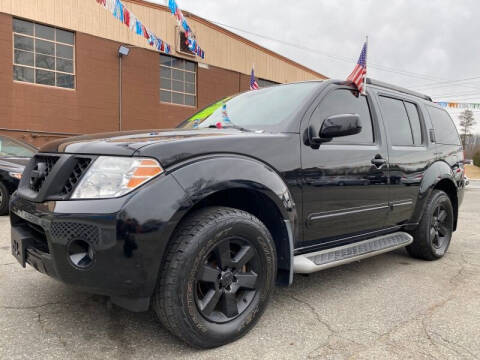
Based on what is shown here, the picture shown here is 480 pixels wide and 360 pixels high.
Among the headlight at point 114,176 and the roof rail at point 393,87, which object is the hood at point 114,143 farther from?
the roof rail at point 393,87

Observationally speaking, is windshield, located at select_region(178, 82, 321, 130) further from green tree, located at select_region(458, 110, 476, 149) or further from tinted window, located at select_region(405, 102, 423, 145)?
green tree, located at select_region(458, 110, 476, 149)

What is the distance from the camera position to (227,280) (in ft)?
7.16

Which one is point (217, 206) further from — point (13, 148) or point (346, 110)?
point (13, 148)

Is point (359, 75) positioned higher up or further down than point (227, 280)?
higher up

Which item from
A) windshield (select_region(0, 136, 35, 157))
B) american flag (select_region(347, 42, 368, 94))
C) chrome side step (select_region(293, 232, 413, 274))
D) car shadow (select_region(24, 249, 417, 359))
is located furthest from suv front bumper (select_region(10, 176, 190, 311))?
windshield (select_region(0, 136, 35, 157))

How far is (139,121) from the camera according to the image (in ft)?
50.9

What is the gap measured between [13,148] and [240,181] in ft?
19.2

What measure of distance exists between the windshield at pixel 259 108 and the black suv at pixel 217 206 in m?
0.02

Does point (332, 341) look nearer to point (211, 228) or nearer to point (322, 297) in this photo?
point (322, 297)

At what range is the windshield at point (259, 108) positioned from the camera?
9.27 ft

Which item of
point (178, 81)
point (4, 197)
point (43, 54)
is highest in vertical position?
point (43, 54)

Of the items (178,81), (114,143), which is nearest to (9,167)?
(114,143)

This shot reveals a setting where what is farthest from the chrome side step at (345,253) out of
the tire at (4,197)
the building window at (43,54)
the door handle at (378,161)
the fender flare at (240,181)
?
the building window at (43,54)

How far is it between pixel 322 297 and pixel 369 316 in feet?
1.39
